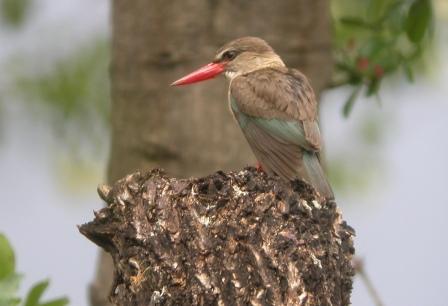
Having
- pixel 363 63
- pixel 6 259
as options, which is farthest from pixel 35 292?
pixel 363 63

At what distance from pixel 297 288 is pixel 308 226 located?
0.29 m

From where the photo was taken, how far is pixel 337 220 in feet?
13.7

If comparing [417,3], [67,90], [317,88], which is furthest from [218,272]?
[67,90]

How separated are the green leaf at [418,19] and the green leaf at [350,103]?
0.76 m

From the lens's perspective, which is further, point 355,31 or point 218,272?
point 355,31

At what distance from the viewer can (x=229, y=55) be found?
6.80 metres

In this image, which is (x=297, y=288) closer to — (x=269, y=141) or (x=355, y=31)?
(x=269, y=141)

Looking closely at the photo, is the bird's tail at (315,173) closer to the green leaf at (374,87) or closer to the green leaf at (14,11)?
the green leaf at (374,87)

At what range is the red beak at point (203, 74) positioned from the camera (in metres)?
6.60

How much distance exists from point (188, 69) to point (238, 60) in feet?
1.09

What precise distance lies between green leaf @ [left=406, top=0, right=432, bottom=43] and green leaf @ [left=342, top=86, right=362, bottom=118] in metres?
0.76

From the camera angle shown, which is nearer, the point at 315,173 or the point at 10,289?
the point at 10,289

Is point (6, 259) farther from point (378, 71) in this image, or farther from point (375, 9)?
point (375, 9)

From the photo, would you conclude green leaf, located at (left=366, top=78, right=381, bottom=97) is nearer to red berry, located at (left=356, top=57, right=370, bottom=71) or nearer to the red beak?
red berry, located at (left=356, top=57, right=370, bottom=71)
